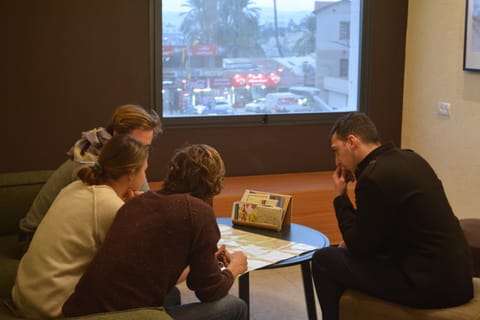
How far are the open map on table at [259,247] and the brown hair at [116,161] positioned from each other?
644mm

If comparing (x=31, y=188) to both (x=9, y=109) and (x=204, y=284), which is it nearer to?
(x=9, y=109)

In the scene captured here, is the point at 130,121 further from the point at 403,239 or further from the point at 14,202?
the point at 403,239

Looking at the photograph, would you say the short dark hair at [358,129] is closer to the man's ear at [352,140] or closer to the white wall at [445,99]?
the man's ear at [352,140]

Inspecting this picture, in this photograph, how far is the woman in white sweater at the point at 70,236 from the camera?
86.5 inches

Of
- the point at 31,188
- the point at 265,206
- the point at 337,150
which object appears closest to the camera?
the point at 337,150

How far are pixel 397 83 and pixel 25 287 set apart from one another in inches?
145

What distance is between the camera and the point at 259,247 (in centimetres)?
291

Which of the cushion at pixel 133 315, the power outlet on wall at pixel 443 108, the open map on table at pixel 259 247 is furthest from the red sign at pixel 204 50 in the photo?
the cushion at pixel 133 315

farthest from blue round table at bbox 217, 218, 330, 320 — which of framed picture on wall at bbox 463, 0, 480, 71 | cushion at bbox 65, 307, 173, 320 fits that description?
framed picture on wall at bbox 463, 0, 480, 71

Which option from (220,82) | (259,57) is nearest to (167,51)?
(220,82)

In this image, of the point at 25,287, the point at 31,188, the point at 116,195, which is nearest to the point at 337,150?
the point at 116,195

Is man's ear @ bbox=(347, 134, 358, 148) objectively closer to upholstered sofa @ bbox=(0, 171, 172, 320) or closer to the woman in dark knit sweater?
the woman in dark knit sweater

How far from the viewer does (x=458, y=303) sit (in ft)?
8.20

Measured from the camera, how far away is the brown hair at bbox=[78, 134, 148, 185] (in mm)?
2281
